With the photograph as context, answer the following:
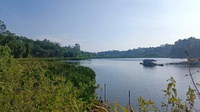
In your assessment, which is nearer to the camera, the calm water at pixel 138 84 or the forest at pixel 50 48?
the calm water at pixel 138 84

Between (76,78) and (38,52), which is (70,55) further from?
(76,78)

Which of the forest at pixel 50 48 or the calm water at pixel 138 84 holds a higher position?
the forest at pixel 50 48

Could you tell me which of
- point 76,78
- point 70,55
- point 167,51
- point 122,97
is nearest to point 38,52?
point 70,55

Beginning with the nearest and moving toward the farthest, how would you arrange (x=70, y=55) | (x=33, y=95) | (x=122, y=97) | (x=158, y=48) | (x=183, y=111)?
1. (x=183, y=111)
2. (x=33, y=95)
3. (x=122, y=97)
4. (x=70, y=55)
5. (x=158, y=48)

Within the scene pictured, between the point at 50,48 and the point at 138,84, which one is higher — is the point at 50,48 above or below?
above

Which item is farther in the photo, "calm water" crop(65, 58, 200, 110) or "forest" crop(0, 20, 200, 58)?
"forest" crop(0, 20, 200, 58)

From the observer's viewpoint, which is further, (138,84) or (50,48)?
(50,48)

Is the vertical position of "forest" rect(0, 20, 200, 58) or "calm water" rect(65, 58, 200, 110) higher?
"forest" rect(0, 20, 200, 58)

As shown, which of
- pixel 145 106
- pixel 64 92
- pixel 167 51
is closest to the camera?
pixel 145 106

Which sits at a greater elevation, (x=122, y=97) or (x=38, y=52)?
(x=38, y=52)

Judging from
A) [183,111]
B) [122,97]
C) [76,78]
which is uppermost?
[183,111]

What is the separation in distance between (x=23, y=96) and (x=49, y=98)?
0.48 m

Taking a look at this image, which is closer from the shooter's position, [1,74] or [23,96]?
[23,96]

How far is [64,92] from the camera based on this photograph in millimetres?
2377
